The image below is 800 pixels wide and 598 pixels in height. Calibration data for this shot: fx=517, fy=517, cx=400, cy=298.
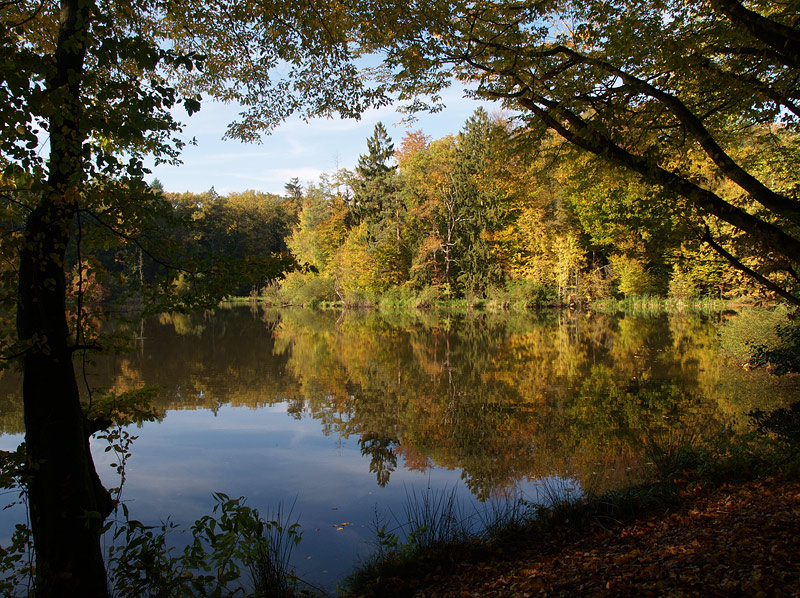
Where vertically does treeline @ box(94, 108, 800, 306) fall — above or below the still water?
above

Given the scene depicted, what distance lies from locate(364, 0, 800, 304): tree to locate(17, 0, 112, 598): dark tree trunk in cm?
370

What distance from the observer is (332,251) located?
140 ft

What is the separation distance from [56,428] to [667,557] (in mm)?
3782

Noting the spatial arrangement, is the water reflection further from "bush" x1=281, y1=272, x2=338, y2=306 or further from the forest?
"bush" x1=281, y1=272, x2=338, y2=306

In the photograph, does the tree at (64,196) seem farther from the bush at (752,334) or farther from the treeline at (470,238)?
the treeline at (470,238)

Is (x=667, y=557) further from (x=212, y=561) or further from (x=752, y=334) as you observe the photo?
(x=752, y=334)

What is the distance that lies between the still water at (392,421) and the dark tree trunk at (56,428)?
47 cm

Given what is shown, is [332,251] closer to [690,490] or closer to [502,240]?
[502,240]

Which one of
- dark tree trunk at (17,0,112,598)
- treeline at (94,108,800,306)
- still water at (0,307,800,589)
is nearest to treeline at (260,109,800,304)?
treeline at (94,108,800,306)

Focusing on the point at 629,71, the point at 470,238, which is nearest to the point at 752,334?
the point at 629,71

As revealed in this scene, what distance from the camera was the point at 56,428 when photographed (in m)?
3.09

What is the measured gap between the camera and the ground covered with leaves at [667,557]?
2770 mm

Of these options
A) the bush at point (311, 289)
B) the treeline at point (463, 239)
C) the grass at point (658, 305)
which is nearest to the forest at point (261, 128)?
the grass at point (658, 305)

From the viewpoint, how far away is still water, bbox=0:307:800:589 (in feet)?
19.0
